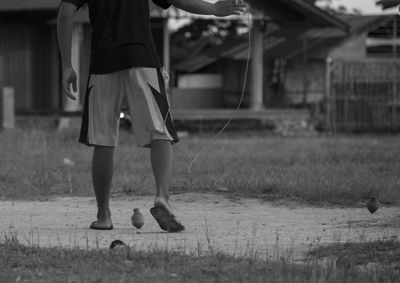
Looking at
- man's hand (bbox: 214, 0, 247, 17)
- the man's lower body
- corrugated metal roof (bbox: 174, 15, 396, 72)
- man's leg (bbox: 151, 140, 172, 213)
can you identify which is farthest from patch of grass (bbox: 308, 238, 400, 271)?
corrugated metal roof (bbox: 174, 15, 396, 72)

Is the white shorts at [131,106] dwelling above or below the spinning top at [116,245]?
above

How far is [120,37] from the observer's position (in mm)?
6918

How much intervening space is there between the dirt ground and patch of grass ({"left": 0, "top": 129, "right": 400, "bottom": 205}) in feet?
1.61

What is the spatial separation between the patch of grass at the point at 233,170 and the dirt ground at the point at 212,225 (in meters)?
0.49

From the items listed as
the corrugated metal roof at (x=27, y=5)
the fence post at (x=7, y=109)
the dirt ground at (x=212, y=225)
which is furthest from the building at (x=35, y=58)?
the dirt ground at (x=212, y=225)

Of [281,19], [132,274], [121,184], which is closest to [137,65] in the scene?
[132,274]

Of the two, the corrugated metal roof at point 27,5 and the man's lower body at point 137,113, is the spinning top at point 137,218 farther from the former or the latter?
the corrugated metal roof at point 27,5

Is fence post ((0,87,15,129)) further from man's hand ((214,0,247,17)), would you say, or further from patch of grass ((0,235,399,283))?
patch of grass ((0,235,399,283))

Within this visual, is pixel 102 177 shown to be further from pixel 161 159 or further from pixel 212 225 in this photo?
pixel 212 225

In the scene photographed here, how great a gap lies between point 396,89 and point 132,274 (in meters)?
20.1

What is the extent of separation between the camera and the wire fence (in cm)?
2381

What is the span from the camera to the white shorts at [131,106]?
692 cm

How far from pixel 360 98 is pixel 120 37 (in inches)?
700

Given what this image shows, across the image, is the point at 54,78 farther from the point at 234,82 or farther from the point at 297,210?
the point at 297,210
